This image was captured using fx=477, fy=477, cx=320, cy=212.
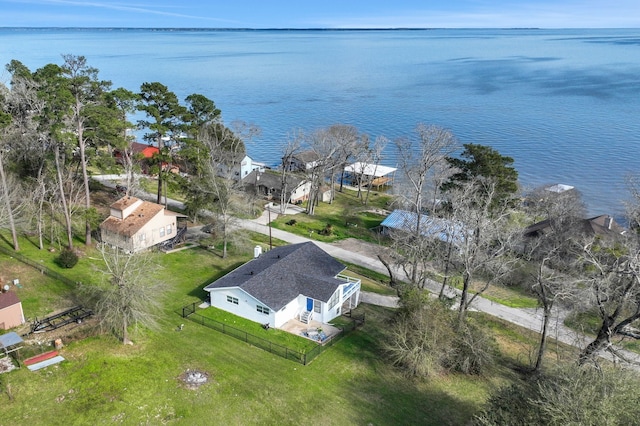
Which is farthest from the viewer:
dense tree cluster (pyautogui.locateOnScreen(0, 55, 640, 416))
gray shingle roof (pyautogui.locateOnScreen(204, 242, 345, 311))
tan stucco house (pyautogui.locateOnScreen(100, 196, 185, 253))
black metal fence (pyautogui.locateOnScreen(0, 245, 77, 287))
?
tan stucco house (pyautogui.locateOnScreen(100, 196, 185, 253))

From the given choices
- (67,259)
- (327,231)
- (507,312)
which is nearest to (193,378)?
(67,259)

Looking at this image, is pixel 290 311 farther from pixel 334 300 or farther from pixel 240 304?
pixel 240 304

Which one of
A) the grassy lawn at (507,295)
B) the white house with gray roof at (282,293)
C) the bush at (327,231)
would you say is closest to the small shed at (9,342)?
the white house with gray roof at (282,293)

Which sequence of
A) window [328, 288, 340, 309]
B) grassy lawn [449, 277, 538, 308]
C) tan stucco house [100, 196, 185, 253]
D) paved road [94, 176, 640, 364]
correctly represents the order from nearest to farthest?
window [328, 288, 340, 309]
paved road [94, 176, 640, 364]
grassy lawn [449, 277, 538, 308]
tan stucco house [100, 196, 185, 253]

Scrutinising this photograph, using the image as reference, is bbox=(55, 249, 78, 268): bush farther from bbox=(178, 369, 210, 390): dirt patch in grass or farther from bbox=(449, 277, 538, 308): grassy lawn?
bbox=(449, 277, 538, 308): grassy lawn

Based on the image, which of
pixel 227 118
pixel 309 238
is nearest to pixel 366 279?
pixel 309 238

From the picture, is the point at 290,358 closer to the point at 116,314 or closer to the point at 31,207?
the point at 116,314

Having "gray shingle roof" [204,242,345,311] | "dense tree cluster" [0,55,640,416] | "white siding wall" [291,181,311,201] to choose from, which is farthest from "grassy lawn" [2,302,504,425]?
"white siding wall" [291,181,311,201]

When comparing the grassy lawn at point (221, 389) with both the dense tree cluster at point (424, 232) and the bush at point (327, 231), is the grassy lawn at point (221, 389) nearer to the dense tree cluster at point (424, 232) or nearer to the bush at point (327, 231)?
the dense tree cluster at point (424, 232)
